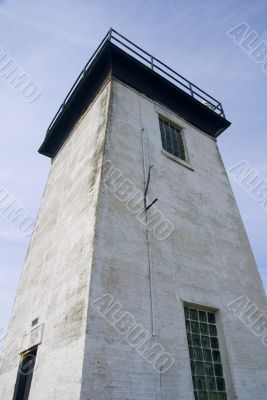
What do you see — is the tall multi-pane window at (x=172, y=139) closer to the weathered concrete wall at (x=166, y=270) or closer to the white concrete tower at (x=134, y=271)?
the white concrete tower at (x=134, y=271)

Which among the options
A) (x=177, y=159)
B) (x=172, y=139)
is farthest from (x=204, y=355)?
(x=172, y=139)

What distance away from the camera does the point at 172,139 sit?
10984mm

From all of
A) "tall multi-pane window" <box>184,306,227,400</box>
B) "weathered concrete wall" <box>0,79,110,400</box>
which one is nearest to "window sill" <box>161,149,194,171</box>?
"weathered concrete wall" <box>0,79,110,400</box>

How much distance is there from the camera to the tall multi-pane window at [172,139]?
10.6 meters

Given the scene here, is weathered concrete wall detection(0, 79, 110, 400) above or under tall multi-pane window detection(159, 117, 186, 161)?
under

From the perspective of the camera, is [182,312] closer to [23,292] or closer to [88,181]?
[88,181]

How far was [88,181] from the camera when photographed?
8125mm

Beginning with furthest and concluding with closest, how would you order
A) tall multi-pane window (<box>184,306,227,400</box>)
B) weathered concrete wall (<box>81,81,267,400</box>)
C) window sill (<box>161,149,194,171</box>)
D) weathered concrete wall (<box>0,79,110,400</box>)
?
window sill (<box>161,149,194,171</box>), tall multi-pane window (<box>184,306,227,400</box>), weathered concrete wall (<box>0,79,110,400</box>), weathered concrete wall (<box>81,81,267,400</box>)

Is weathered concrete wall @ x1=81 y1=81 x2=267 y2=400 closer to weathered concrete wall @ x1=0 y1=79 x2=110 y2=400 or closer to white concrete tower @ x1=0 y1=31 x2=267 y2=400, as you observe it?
white concrete tower @ x1=0 y1=31 x2=267 y2=400

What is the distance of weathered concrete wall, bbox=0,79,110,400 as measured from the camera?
5641 millimetres

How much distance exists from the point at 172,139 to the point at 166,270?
5.45 meters

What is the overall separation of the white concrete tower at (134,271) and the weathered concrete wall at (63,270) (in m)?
0.05

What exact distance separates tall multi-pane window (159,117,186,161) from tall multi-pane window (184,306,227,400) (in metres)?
5.41

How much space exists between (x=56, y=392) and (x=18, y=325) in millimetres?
3853
